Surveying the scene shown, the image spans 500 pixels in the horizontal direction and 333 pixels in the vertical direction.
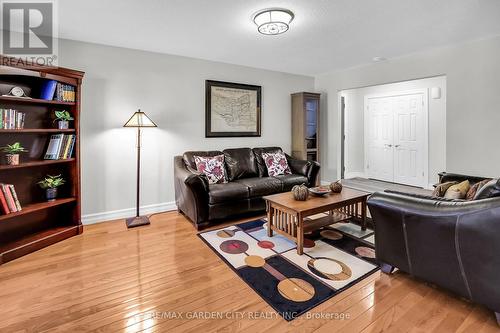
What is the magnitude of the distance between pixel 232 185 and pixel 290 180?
0.94 m

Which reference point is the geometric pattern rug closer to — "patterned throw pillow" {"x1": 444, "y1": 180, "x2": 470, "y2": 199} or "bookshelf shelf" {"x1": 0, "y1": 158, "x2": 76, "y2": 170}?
"patterned throw pillow" {"x1": 444, "y1": 180, "x2": 470, "y2": 199}

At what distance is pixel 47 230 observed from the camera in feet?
9.52

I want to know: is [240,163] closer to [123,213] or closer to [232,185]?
[232,185]

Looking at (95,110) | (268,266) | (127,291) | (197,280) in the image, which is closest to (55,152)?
(95,110)

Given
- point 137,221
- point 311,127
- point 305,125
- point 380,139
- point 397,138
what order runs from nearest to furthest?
1. point 137,221
2. point 305,125
3. point 311,127
4. point 397,138
5. point 380,139

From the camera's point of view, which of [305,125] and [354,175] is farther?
[354,175]

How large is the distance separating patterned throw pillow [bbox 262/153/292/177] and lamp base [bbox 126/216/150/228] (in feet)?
6.36

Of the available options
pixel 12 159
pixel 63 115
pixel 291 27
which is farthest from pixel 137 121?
pixel 291 27

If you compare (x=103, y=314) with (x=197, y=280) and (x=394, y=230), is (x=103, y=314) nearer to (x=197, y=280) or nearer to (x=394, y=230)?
(x=197, y=280)

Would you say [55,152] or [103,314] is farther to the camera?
[55,152]

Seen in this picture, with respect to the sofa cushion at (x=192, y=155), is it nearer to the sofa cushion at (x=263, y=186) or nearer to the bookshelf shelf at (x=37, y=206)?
the sofa cushion at (x=263, y=186)

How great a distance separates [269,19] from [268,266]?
7.49ft

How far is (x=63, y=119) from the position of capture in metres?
2.89

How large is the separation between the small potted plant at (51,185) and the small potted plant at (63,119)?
1.88 ft
